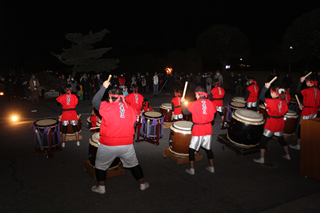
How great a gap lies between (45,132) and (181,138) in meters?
3.55

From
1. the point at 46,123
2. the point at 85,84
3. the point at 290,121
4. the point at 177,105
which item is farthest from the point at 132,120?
the point at 85,84

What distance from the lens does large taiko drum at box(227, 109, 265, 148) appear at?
599 cm

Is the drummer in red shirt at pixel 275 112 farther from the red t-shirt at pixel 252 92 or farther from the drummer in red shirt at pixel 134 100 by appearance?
the drummer in red shirt at pixel 134 100

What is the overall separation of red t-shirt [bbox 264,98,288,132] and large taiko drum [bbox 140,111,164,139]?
299cm

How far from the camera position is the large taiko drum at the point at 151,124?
22.5ft

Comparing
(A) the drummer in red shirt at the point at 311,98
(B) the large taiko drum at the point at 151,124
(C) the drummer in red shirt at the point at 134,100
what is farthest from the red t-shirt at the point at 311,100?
(C) the drummer in red shirt at the point at 134,100

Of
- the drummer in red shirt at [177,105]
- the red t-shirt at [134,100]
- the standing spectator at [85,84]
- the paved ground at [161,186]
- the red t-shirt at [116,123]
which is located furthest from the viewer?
the standing spectator at [85,84]

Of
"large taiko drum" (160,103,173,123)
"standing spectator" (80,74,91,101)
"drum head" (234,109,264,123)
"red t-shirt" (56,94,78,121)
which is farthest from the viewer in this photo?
"standing spectator" (80,74,91,101)

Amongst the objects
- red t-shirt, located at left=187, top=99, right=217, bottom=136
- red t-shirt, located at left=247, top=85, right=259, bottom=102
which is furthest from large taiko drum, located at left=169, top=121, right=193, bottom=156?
red t-shirt, located at left=247, top=85, right=259, bottom=102

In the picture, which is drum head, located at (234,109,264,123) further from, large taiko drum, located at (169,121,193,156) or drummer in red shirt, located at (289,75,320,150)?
large taiko drum, located at (169,121,193,156)

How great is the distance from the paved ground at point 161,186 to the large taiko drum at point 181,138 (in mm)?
372

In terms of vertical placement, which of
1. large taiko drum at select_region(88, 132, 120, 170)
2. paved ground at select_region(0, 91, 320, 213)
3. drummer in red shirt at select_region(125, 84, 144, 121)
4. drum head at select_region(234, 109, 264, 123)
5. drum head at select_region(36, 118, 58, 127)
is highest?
drummer in red shirt at select_region(125, 84, 144, 121)

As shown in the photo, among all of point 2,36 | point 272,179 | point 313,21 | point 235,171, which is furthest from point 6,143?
point 2,36

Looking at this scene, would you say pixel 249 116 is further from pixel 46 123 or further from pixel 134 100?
pixel 46 123
